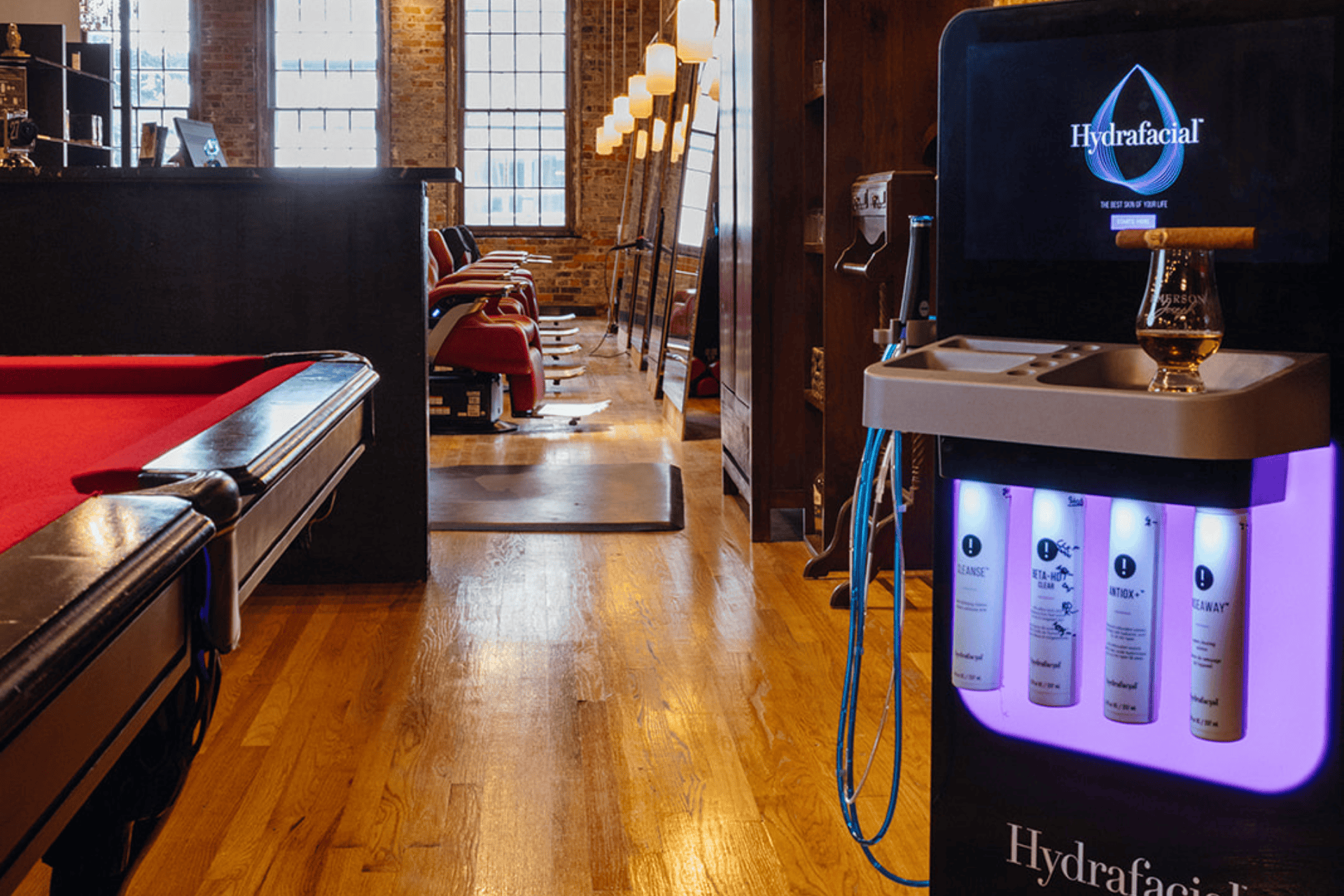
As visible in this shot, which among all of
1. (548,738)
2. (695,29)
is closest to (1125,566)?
(548,738)

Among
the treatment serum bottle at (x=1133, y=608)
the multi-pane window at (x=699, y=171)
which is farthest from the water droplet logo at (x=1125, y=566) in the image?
the multi-pane window at (x=699, y=171)

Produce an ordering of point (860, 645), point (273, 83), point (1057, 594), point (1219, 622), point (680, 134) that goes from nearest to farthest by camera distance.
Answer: point (1219, 622) < point (1057, 594) < point (860, 645) < point (680, 134) < point (273, 83)

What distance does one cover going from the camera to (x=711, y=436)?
6484 mm

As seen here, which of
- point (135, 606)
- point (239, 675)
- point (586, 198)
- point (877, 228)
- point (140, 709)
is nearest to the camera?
point (135, 606)

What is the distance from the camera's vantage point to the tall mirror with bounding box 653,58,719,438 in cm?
639

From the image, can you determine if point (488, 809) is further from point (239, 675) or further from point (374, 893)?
point (239, 675)

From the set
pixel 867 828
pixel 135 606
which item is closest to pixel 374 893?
pixel 867 828

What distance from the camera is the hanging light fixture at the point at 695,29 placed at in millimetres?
6195

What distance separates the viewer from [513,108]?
1524cm

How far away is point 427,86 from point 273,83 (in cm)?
182

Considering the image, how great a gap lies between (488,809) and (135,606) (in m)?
1.42

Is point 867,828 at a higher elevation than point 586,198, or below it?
below

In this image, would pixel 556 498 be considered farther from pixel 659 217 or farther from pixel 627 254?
pixel 627 254

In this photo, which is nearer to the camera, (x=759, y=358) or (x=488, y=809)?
(x=488, y=809)
